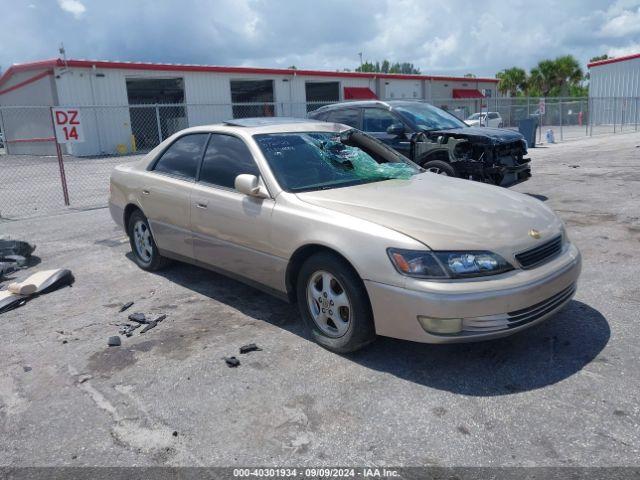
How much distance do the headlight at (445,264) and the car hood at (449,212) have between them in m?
0.05

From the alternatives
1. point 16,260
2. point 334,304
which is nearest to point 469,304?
point 334,304

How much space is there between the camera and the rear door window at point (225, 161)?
4492 millimetres

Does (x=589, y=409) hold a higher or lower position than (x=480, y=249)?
lower

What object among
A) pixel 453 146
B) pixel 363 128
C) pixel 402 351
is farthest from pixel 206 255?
pixel 363 128

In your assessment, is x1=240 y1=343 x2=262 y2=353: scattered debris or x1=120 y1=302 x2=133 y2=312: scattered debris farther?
x1=120 y1=302 x2=133 y2=312: scattered debris

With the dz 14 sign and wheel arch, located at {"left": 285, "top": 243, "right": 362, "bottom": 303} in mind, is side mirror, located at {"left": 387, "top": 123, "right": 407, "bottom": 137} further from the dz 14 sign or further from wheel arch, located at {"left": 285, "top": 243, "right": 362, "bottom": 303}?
the dz 14 sign

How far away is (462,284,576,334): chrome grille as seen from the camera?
3.21 metres

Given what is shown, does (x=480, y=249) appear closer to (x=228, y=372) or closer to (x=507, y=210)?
(x=507, y=210)

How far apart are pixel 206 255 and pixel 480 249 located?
246 cm

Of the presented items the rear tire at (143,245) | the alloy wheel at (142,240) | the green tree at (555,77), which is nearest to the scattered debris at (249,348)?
the rear tire at (143,245)

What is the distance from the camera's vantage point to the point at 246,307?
474 centimetres

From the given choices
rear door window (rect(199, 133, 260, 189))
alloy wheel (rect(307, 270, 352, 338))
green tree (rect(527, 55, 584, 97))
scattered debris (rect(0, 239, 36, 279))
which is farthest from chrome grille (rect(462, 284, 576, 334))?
green tree (rect(527, 55, 584, 97))

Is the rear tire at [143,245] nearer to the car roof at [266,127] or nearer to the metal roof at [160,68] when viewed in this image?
the car roof at [266,127]

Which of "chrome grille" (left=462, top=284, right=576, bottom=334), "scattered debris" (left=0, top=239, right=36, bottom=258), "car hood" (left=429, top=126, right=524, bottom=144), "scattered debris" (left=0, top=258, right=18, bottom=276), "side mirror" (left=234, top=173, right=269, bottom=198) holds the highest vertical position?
"car hood" (left=429, top=126, right=524, bottom=144)
